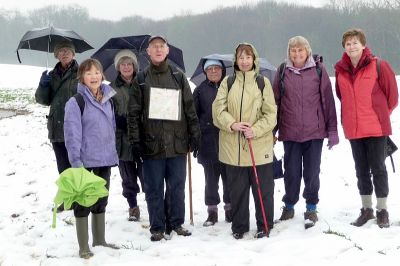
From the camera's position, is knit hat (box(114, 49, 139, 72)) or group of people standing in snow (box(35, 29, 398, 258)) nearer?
group of people standing in snow (box(35, 29, 398, 258))

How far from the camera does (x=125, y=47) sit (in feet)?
19.1

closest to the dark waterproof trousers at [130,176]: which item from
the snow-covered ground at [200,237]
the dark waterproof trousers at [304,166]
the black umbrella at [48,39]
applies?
the snow-covered ground at [200,237]

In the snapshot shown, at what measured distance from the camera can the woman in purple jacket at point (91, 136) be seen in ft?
13.5

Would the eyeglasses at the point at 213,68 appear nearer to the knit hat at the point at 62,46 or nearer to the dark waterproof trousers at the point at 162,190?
the dark waterproof trousers at the point at 162,190

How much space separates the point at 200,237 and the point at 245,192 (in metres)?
0.71

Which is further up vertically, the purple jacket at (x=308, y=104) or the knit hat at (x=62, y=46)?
the knit hat at (x=62, y=46)

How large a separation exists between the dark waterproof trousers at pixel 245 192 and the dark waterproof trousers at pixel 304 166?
34 cm

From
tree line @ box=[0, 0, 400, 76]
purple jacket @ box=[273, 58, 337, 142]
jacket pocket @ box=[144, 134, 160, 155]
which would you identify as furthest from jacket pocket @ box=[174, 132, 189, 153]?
tree line @ box=[0, 0, 400, 76]

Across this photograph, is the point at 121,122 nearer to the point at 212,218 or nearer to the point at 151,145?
the point at 151,145

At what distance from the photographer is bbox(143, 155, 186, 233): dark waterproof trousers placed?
4.70 meters

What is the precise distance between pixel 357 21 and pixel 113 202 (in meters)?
60.1

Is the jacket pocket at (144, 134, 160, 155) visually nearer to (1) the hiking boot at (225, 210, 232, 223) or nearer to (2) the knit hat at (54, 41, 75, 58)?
(1) the hiking boot at (225, 210, 232, 223)

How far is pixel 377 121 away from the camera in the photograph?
15.0ft

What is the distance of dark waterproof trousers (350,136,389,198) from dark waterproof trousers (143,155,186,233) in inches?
75.2
